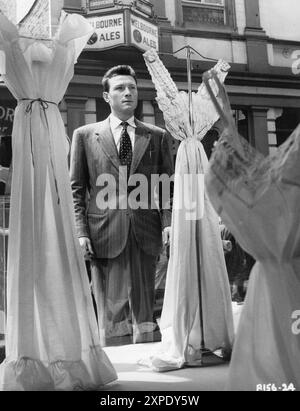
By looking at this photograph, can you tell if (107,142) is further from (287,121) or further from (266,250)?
(266,250)

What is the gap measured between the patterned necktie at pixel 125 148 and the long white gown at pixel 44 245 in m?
0.59

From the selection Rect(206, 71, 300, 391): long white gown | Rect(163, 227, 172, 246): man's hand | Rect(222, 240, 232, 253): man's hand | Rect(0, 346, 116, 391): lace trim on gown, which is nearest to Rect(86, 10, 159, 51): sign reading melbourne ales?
Rect(163, 227, 172, 246): man's hand

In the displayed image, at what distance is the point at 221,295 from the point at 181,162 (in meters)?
0.71

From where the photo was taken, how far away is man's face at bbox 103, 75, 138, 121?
2920 millimetres

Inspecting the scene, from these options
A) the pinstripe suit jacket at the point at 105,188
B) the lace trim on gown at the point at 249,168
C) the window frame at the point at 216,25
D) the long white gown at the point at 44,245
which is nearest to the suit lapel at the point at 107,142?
the pinstripe suit jacket at the point at 105,188

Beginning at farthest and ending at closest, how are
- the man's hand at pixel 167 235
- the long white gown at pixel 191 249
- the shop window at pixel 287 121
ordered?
the man's hand at pixel 167 235
the shop window at pixel 287 121
the long white gown at pixel 191 249

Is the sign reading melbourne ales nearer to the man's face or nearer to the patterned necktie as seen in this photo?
the man's face

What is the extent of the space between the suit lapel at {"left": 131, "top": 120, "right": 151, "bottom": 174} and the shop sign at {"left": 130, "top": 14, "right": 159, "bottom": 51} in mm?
408

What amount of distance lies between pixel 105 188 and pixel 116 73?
60 cm

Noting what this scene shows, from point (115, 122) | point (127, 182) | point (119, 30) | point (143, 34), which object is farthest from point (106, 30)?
point (127, 182)

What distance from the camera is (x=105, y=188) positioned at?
9.77 ft

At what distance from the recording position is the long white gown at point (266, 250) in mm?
1690

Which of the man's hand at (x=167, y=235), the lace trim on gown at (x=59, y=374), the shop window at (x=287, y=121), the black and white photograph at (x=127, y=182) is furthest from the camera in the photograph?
the man's hand at (x=167, y=235)

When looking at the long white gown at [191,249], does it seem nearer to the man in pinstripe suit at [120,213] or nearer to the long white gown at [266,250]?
the man in pinstripe suit at [120,213]
